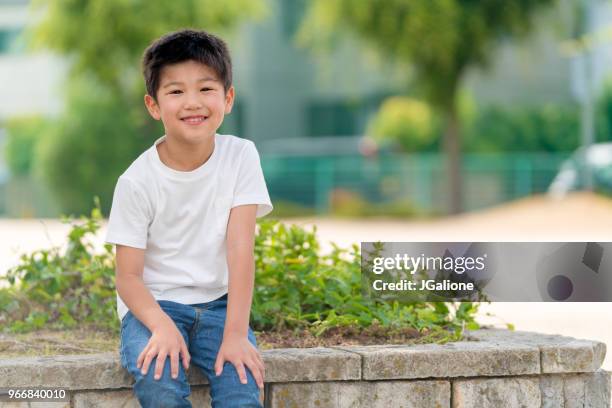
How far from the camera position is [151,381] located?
313 cm

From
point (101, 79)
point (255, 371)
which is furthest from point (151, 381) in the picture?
point (101, 79)

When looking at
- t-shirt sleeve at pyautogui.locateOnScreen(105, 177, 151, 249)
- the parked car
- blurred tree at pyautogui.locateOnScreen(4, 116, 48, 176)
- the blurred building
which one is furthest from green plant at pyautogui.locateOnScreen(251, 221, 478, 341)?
the blurred building

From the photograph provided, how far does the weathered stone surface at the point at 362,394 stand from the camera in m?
3.60

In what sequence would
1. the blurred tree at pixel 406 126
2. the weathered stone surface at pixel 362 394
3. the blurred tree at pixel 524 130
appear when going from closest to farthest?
the weathered stone surface at pixel 362 394, the blurred tree at pixel 406 126, the blurred tree at pixel 524 130

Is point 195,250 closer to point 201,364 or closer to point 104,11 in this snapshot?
point 201,364

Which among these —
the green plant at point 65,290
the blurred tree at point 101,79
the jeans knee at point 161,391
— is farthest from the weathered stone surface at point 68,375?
the blurred tree at point 101,79

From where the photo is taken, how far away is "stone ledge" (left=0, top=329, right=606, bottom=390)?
346cm

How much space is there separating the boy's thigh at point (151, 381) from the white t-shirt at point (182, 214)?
21cm

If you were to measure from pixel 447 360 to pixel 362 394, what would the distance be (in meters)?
0.32

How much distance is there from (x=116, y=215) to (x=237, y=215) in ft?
1.25

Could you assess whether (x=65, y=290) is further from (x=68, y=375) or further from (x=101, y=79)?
(x=101, y=79)

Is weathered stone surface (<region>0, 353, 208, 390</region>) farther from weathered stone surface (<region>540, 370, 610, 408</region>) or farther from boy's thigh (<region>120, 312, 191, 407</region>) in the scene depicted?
weathered stone surface (<region>540, 370, 610, 408</region>)

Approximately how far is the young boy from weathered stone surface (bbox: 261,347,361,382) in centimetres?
22

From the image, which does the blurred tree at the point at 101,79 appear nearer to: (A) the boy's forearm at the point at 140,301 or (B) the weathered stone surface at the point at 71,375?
(B) the weathered stone surface at the point at 71,375
